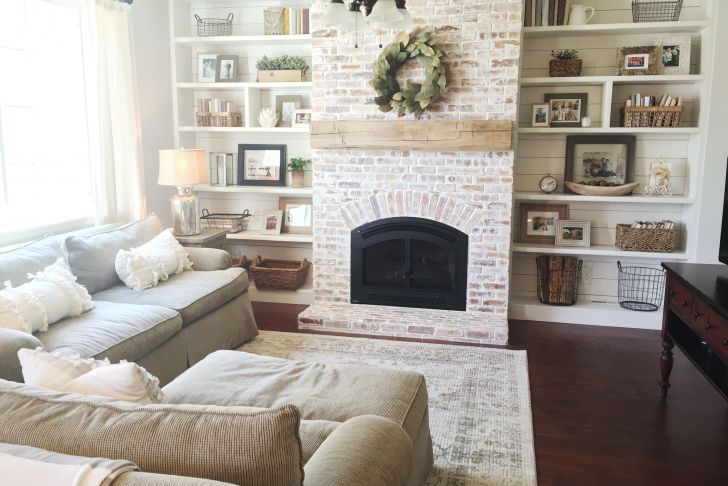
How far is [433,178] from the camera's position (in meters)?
4.54

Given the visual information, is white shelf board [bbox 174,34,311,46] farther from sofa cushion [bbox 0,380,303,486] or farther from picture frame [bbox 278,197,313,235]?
sofa cushion [bbox 0,380,303,486]

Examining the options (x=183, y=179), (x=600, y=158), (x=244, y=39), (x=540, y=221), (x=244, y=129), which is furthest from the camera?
(x=244, y=129)

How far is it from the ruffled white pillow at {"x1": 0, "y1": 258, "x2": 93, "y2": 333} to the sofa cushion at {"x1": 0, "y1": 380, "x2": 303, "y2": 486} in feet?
4.98

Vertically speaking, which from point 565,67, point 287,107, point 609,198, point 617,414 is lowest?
point 617,414

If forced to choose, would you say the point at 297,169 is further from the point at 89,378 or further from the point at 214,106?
the point at 89,378

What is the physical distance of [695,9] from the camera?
4.46 m

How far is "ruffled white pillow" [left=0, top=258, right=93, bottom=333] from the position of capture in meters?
2.66

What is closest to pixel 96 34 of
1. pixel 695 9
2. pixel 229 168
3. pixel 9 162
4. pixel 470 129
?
pixel 9 162

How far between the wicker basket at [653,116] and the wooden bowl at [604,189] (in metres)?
0.45

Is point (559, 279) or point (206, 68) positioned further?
point (206, 68)

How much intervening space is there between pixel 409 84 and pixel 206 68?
77.5 inches

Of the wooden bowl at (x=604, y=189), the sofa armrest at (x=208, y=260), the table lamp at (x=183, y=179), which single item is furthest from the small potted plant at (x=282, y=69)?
the wooden bowl at (x=604, y=189)

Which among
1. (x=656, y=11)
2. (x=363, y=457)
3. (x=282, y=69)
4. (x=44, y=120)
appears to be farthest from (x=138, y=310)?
(x=656, y=11)

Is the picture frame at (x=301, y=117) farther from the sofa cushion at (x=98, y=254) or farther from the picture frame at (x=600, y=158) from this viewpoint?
the picture frame at (x=600, y=158)
